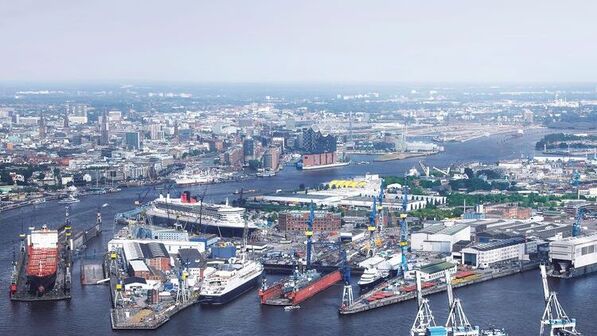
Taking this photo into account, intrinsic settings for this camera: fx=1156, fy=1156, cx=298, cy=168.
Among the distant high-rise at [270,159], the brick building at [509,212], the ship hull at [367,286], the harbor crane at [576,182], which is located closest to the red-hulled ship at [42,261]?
the ship hull at [367,286]

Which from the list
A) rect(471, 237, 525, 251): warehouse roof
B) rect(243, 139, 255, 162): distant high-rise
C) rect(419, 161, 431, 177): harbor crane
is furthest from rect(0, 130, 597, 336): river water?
rect(243, 139, 255, 162): distant high-rise

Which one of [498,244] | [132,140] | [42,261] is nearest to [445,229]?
[498,244]

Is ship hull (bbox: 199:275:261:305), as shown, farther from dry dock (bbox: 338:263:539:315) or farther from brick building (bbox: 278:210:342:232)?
brick building (bbox: 278:210:342:232)

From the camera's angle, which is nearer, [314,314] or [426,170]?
[314,314]

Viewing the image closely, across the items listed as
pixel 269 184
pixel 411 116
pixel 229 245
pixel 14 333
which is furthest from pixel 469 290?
pixel 411 116

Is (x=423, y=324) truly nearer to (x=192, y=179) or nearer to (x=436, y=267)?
(x=436, y=267)

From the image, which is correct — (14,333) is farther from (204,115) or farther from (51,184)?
(204,115)
